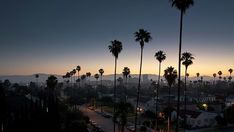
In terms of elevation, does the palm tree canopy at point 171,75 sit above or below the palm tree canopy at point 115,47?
below

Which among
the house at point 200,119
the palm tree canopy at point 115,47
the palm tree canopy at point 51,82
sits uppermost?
the palm tree canopy at point 115,47

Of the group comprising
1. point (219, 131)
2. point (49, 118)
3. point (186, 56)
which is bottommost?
point (219, 131)

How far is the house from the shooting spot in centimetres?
8325

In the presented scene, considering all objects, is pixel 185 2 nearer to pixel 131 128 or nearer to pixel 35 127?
pixel 35 127

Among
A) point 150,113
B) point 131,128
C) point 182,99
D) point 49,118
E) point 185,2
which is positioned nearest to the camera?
point 185,2

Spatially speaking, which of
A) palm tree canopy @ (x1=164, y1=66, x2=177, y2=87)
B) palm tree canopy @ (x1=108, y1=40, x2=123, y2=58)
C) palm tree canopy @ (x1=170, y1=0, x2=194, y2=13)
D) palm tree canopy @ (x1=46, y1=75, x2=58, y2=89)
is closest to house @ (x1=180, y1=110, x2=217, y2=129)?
palm tree canopy @ (x1=164, y1=66, x2=177, y2=87)

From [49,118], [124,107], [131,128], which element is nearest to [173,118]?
[131,128]

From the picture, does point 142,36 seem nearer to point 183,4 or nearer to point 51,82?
point 183,4

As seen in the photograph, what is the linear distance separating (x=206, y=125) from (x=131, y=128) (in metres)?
22.8

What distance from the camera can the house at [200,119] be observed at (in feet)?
273

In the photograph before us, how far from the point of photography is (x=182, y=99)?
142 meters

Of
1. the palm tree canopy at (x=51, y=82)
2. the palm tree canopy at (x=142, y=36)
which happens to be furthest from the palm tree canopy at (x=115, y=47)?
the palm tree canopy at (x=51, y=82)

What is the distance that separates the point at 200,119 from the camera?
275 feet

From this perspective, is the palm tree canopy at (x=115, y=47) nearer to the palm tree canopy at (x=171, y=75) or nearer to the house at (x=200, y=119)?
the palm tree canopy at (x=171, y=75)
